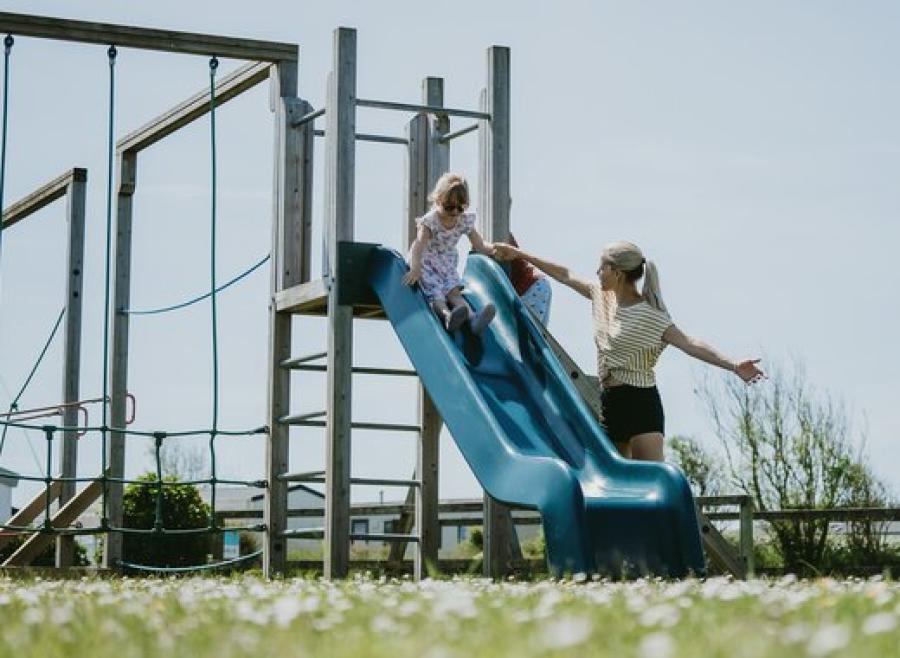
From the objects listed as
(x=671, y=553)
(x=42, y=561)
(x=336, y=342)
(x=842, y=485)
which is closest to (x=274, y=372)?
(x=336, y=342)

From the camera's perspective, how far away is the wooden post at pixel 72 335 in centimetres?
1554

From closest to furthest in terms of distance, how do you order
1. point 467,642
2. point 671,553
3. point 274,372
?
point 467,642, point 671,553, point 274,372

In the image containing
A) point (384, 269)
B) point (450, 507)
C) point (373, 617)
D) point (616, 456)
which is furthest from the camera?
point (450, 507)

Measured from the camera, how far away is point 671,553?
8.90m

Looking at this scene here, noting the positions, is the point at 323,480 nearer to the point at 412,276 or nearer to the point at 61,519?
the point at 412,276

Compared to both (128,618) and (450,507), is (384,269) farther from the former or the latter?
(450,507)

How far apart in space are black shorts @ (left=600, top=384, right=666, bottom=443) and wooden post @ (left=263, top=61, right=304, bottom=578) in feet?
12.0

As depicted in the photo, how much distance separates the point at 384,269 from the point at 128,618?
7083 mm

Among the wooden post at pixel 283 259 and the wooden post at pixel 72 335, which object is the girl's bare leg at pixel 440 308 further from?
the wooden post at pixel 72 335

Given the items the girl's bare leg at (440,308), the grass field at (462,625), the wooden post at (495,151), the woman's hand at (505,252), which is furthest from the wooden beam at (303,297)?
the grass field at (462,625)

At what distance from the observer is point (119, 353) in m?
14.6

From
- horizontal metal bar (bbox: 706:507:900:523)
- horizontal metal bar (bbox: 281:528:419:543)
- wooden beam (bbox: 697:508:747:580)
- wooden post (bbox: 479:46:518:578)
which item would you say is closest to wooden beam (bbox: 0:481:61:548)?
horizontal metal bar (bbox: 281:528:419:543)

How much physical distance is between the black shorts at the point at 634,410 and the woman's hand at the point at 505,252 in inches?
73.4

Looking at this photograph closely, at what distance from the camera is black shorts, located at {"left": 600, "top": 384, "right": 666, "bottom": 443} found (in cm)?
971
